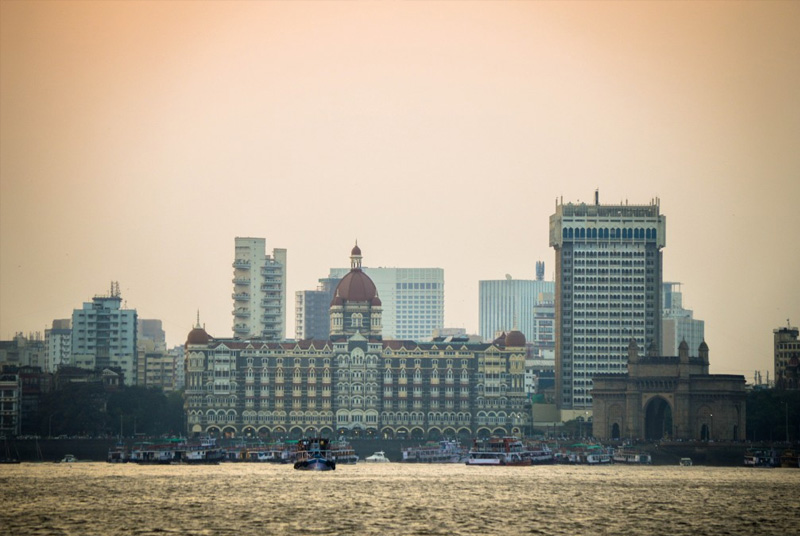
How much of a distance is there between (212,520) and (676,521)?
46.6 m

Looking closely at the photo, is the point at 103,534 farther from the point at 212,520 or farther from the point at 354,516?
the point at 354,516

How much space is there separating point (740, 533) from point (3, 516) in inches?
2866

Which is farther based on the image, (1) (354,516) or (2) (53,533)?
(1) (354,516)

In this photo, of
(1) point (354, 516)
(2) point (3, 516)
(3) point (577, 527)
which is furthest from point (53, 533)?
(3) point (577, 527)

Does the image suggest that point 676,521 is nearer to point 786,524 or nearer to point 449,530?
point 786,524

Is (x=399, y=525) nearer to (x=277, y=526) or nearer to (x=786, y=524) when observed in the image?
(x=277, y=526)

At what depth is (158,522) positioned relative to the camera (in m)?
193

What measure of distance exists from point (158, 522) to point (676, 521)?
2042 inches

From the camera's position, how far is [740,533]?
19000cm

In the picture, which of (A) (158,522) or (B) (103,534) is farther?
(A) (158,522)

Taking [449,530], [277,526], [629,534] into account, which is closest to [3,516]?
[277,526]

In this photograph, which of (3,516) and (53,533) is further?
(3,516)

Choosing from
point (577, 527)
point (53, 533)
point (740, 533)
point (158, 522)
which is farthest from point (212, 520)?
point (740, 533)

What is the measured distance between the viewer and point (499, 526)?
19062 centimetres
